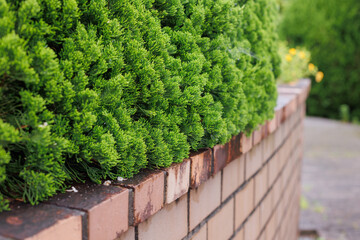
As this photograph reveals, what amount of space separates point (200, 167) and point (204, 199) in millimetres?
193

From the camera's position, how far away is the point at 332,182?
7.05 meters

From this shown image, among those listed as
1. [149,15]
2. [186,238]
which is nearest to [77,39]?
[149,15]

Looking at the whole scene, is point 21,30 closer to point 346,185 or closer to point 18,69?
point 18,69

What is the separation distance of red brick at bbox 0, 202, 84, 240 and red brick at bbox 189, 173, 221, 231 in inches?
25.5

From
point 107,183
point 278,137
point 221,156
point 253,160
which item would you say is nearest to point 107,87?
point 107,183

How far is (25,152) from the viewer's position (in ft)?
3.18

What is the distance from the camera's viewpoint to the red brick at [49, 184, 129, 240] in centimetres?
97

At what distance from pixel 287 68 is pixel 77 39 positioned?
449cm

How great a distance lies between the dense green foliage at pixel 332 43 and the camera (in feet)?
39.7

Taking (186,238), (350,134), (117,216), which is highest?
(117,216)

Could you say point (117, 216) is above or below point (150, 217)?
above

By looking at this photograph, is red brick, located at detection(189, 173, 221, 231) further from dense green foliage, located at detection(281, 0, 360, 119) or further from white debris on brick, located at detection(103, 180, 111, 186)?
dense green foliage, located at detection(281, 0, 360, 119)

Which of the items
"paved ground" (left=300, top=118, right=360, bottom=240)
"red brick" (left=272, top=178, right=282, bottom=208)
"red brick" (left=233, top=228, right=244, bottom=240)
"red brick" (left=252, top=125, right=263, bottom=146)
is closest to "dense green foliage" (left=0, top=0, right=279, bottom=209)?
"red brick" (left=252, top=125, right=263, bottom=146)

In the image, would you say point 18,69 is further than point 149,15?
No
